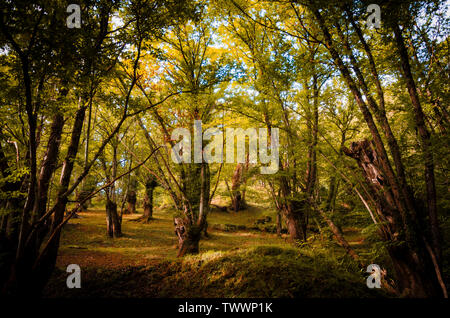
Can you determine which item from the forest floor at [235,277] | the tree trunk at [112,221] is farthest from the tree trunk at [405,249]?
the tree trunk at [112,221]

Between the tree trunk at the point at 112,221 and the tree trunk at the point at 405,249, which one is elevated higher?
the tree trunk at the point at 405,249

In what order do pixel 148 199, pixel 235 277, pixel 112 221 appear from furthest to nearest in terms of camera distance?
1. pixel 148 199
2. pixel 112 221
3. pixel 235 277

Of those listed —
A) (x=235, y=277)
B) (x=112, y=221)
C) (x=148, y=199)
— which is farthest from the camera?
(x=148, y=199)

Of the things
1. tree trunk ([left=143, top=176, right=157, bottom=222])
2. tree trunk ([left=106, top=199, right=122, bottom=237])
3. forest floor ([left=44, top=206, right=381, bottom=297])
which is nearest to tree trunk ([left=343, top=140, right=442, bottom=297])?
forest floor ([left=44, top=206, right=381, bottom=297])

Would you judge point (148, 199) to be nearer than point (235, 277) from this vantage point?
No

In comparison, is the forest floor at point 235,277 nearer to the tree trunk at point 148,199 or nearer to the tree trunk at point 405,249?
the tree trunk at point 405,249

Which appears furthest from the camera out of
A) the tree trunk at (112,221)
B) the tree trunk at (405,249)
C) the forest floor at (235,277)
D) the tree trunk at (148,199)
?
the tree trunk at (148,199)

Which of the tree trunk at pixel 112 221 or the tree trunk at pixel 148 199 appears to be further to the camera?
the tree trunk at pixel 148 199

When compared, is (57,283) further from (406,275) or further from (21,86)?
(406,275)

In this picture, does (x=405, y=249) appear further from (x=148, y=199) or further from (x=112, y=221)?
(x=148, y=199)

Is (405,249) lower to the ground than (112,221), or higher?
higher

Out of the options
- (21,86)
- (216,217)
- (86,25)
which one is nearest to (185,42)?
(86,25)

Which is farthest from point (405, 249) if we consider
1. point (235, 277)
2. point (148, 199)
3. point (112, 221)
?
point (148, 199)

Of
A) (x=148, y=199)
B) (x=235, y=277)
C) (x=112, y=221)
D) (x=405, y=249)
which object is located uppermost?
(x=405, y=249)
